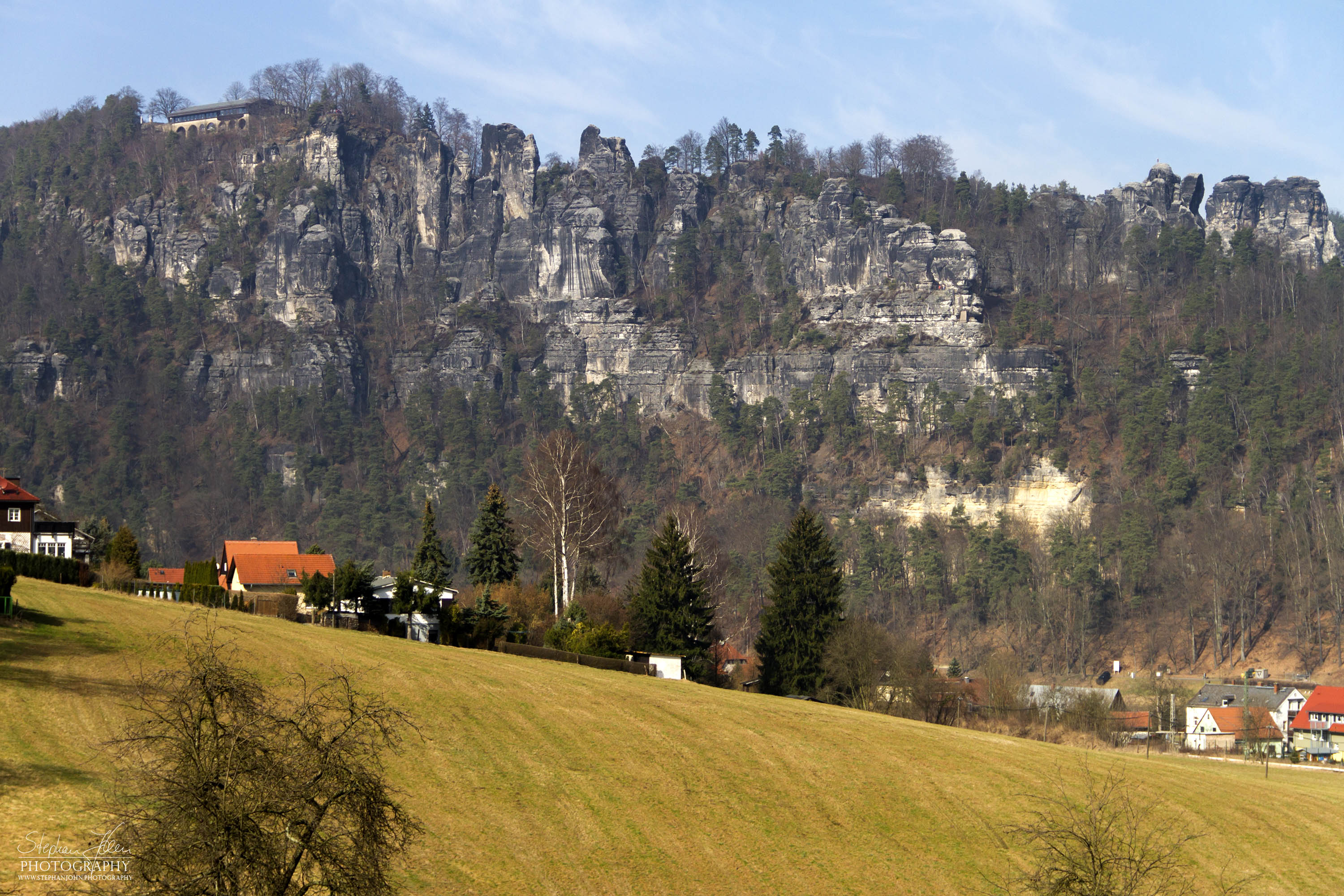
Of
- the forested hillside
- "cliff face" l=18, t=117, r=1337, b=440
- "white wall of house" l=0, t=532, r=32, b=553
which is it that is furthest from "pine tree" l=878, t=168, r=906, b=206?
"white wall of house" l=0, t=532, r=32, b=553

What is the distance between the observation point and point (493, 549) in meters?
57.7

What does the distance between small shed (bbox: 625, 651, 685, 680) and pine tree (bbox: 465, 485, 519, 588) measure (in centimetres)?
994

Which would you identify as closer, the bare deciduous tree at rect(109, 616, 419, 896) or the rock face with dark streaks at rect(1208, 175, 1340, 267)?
the bare deciduous tree at rect(109, 616, 419, 896)

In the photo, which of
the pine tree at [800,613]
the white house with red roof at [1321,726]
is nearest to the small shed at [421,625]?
the pine tree at [800,613]

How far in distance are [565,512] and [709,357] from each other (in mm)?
79976

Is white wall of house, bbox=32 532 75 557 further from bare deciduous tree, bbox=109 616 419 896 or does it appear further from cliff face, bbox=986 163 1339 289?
cliff face, bbox=986 163 1339 289

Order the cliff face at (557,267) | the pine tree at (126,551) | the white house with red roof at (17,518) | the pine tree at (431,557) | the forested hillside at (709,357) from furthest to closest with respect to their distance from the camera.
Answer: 1. the cliff face at (557,267)
2. the forested hillside at (709,357)
3. the pine tree at (431,557)
4. the white house with red roof at (17,518)
5. the pine tree at (126,551)

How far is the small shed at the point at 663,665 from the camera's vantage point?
48281 mm

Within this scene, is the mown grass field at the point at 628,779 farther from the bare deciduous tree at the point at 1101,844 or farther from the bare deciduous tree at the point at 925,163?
the bare deciduous tree at the point at 925,163

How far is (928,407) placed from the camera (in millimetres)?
123750

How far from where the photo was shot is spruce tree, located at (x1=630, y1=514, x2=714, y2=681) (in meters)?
50.9

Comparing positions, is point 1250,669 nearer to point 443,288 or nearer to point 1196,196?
point 1196,196

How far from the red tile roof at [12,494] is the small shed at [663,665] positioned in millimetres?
27188

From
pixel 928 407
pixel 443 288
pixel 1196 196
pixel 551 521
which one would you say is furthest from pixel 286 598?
pixel 1196 196
